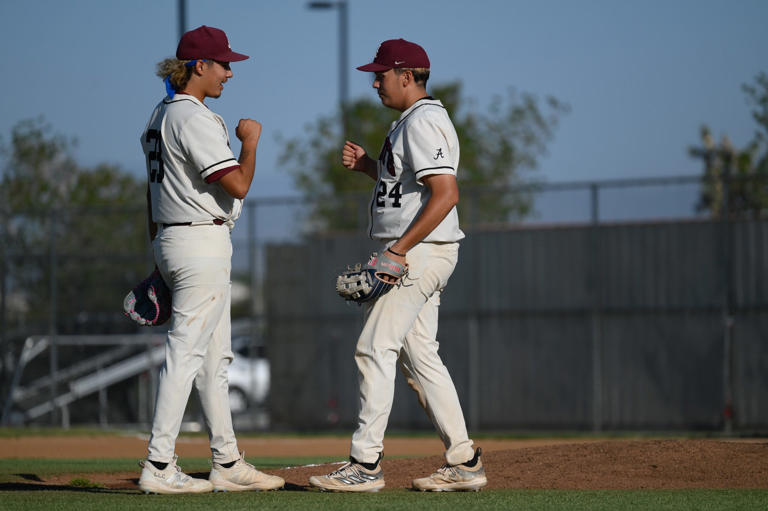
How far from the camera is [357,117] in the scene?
3688 centimetres

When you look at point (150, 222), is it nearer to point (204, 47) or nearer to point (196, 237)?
point (196, 237)

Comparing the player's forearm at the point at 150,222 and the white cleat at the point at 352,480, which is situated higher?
the player's forearm at the point at 150,222

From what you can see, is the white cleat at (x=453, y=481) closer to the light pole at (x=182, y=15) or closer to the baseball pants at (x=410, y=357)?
the baseball pants at (x=410, y=357)

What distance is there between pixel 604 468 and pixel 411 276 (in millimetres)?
2024

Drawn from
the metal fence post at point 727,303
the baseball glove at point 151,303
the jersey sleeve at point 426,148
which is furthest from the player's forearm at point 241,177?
the metal fence post at point 727,303

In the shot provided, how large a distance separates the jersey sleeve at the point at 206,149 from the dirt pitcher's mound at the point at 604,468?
1802mm

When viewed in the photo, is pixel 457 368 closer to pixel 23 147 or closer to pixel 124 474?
pixel 124 474

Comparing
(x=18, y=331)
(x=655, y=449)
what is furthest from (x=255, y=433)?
(x=655, y=449)

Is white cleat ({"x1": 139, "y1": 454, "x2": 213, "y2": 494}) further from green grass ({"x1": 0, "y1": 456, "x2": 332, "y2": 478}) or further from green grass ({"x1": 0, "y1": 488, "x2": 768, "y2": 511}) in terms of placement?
green grass ({"x1": 0, "y1": 456, "x2": 332, "y2": 478})

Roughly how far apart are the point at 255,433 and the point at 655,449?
1052cm

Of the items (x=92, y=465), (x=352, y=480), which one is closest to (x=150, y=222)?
(x=352, y=480)

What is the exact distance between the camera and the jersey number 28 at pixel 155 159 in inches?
238

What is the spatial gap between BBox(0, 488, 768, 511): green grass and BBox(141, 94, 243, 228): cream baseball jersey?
4.78ft

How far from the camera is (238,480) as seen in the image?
6.11 m
